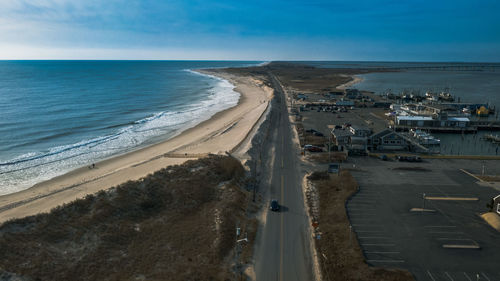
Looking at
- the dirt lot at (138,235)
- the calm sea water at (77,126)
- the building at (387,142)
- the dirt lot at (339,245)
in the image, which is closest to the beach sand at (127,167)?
the calm sea water at (77,126)

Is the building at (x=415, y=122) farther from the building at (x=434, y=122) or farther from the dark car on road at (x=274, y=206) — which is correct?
the dark car on road at (x=274, y=206)

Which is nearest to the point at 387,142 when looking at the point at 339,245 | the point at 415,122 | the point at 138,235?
the point at 415,122

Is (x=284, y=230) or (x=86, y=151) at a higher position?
(x=86, y=151)

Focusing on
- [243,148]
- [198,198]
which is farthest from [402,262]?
[243,148]

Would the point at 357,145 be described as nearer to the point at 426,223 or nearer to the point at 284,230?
the point at 426,223

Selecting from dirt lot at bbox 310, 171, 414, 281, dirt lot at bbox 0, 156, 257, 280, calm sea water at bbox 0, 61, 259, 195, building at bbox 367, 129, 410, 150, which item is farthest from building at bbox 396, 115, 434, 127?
dirt lot at bbox 0, 156, 257, 280

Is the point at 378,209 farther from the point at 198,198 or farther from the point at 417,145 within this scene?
the point at 417,145
